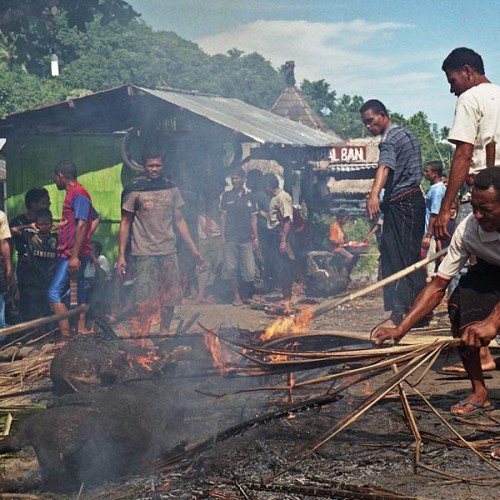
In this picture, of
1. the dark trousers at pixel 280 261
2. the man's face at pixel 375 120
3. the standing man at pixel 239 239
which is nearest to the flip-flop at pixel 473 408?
the man's face at pixel 375 120

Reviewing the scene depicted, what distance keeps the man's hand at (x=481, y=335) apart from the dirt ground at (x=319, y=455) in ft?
1.92

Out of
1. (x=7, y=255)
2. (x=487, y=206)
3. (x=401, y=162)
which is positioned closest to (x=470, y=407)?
(x=487, y=206)

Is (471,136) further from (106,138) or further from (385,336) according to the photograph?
(106,138)

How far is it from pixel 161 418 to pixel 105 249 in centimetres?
845

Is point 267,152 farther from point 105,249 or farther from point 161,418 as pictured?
point 161,418

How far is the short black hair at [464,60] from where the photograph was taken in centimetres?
671

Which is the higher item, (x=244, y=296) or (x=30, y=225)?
(x=30, y=225)

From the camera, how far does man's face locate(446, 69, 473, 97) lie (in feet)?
22.1

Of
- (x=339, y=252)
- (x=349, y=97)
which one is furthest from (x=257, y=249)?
(x=349, y=97)

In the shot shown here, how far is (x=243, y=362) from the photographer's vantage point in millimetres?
Answer: 6535

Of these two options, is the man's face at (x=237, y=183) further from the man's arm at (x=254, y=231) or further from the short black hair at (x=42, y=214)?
the short black hair at (x=42, y=214)

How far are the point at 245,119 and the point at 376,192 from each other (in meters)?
9.20

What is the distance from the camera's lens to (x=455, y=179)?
6379 mm

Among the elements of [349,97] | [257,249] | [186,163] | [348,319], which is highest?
[349,97]
